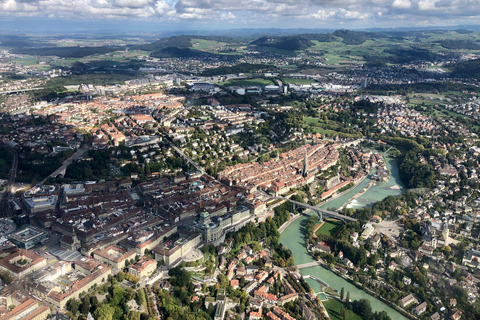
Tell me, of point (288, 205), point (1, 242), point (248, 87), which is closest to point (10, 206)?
point (1, 242)

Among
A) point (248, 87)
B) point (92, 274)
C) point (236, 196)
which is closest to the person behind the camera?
point (92, 274)

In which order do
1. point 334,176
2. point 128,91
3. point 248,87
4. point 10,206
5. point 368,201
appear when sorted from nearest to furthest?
point 10,206, point 368,201, point 334,176, point 128,91, point 248,87

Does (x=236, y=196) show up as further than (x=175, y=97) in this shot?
No

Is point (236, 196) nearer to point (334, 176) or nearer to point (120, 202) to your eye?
point (120, 202)

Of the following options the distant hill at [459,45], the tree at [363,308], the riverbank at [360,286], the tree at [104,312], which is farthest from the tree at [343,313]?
the distant hill at [459,45]

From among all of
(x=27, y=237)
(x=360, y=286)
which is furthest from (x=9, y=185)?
(x=360, y=286)

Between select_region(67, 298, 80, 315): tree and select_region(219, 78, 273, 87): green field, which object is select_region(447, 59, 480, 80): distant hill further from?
select_region(67, 298, 80, 315): tree

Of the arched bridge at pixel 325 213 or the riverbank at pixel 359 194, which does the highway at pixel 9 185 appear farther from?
the riverbank at pixel 359 194

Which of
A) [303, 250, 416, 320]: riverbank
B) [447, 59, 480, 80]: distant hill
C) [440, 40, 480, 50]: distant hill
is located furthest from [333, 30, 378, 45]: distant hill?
[303, 250, 416, 320]: riverbank

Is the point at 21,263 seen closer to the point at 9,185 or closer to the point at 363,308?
the point at 9,185
